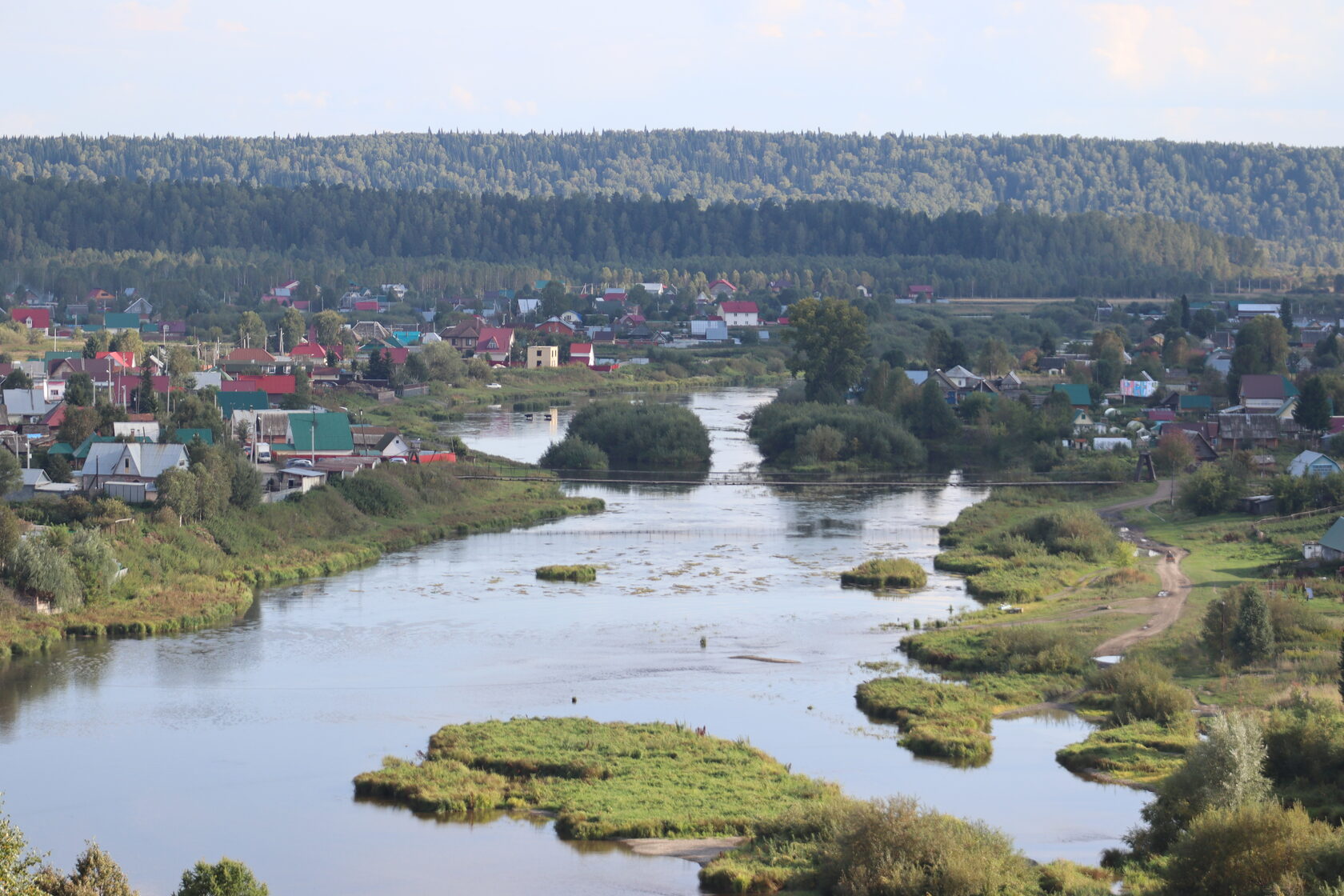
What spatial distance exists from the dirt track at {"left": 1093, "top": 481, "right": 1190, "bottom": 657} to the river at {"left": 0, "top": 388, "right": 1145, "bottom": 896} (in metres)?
2.40

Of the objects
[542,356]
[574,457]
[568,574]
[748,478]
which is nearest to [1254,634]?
[568,574]

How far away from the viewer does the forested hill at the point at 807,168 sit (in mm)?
149125

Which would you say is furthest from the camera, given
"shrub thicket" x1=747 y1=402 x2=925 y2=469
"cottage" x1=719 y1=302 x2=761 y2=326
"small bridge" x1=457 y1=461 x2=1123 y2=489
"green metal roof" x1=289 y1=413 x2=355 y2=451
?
"cottage" x1=719 y1=302 x2=761 y2=326

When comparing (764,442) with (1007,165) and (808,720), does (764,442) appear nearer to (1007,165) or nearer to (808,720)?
(808,720)

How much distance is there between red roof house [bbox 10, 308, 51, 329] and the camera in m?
60.7

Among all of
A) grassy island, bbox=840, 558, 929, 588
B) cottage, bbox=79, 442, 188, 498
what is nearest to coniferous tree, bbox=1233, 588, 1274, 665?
grassy island, bbox=840, 558, 929, 588

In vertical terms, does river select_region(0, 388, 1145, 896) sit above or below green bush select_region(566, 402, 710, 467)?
below

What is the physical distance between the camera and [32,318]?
61.3 meters

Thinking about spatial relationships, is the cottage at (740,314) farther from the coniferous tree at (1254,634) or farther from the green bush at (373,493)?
the coniferous tree at (1254,634)

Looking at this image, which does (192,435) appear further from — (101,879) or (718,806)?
(101,879)

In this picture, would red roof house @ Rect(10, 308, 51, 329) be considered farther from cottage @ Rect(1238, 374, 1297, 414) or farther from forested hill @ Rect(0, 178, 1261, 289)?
cottage @ Rect(1238, 374, 1297, 414)

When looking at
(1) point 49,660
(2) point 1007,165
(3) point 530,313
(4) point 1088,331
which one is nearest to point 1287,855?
(1) point 49,660

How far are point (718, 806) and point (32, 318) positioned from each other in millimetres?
54154

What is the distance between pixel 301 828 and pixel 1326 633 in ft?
37.2
